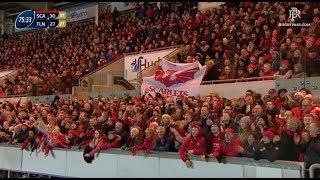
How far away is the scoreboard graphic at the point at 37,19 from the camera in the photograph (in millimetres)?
18944

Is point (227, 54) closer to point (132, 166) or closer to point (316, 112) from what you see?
point (132, 166)

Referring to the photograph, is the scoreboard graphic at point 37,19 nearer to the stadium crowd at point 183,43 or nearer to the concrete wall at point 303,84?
the stadium crowd at point 183,43

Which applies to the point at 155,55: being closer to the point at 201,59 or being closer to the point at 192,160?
the point at 201,59

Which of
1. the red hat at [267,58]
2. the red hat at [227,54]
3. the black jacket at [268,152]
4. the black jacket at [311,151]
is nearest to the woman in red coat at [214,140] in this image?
the black jacket at [268,152]

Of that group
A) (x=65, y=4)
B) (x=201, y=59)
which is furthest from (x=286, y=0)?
(x=65, y=4)

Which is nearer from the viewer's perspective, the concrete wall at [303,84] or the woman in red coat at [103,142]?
the woman in red coat at [103,142]

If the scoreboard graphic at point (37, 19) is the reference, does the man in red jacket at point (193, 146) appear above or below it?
below

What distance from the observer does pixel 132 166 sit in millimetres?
10242

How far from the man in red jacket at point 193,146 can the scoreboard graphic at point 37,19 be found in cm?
1155

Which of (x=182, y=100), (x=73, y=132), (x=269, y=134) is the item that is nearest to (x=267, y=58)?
(x=182, y=100)

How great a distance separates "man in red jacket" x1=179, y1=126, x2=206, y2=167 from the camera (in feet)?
28.7

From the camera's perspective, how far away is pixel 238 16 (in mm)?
17266

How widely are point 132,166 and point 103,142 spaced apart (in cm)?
100
